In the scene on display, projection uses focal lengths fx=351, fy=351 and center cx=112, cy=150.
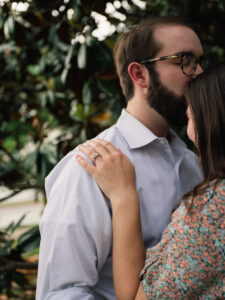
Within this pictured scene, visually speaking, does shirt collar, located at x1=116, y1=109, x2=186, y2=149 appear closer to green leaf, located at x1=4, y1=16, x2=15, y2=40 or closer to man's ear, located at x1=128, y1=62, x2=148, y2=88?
man's ear, located at x1=128, y1=62, x2=148, y2=88

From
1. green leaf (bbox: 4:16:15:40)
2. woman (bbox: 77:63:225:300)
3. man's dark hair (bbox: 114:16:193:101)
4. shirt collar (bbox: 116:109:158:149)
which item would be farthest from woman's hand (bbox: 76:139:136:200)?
green leaf (bbox: 4:16:15:40)

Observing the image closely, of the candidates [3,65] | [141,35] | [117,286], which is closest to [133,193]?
[117,286]

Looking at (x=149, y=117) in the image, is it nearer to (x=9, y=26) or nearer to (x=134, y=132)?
(x=134, y=132)

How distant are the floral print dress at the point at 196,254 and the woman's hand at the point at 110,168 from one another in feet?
0.89

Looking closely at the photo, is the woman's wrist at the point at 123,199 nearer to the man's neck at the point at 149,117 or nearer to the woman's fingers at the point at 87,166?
the woman's fingers at the point at 87,166

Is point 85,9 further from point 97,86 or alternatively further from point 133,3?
point 97,86

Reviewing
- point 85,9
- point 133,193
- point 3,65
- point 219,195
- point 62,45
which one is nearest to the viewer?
point 219,195

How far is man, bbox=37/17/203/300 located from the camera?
132 centimetres

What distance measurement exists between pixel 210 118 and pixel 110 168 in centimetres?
43

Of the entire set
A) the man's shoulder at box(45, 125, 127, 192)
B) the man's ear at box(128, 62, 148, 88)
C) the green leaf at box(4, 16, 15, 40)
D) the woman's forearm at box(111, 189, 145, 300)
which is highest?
the green leaf at box(4, 16, 15, 40)

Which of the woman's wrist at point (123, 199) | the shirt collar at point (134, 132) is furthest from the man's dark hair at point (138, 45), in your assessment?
the woman's wrist at point (123, 199)

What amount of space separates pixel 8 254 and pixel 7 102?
5.48ft

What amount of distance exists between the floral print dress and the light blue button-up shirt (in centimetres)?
27

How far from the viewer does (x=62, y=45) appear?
105 inches
